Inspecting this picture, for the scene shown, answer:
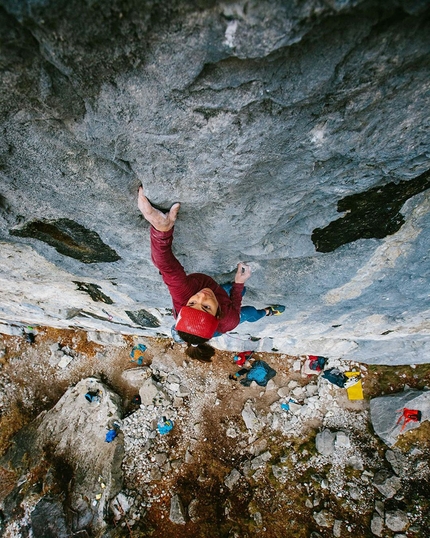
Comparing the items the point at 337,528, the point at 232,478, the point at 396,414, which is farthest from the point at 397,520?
the point at 232,478

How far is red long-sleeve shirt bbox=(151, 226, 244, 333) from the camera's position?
278 centimetres

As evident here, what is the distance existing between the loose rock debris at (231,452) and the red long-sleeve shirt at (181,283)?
15.9ft

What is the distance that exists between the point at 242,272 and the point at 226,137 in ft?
7.04

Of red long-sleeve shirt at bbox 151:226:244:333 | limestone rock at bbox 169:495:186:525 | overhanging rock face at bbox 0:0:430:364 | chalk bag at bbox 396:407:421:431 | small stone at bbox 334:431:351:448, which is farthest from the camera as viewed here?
small stone at bbox 334:431:351:448

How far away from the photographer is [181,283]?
3.21 meters

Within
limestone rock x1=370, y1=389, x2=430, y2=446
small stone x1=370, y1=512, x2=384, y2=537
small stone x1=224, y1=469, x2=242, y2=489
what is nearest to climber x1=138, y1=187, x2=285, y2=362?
small stone x1=224, y1=469, x2=242, y2=489

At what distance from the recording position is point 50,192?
104 inches

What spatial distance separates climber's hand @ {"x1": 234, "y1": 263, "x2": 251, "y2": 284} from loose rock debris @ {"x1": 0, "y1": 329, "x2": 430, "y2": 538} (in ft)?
16.3

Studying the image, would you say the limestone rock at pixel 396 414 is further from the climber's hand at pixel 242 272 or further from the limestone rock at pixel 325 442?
the climber's hand at pixel 242 272

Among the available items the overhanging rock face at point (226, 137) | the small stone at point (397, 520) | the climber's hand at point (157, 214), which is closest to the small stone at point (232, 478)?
the small stone at point (397, 520)

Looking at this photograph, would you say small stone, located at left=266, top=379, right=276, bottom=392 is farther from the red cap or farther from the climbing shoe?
the red cap

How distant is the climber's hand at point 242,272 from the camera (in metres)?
3.84

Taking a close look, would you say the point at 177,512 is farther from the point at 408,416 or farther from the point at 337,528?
the point at 408,416

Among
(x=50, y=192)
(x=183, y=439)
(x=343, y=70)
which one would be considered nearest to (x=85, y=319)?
(x=183, y=439)
